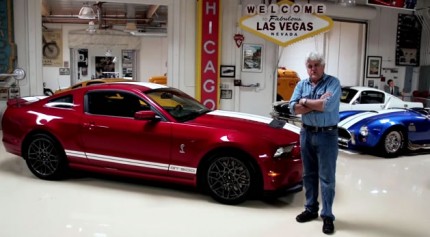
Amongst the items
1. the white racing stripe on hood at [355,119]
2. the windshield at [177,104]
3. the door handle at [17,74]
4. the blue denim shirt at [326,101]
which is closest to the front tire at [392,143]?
the white racing stripe on hood at [355,119]

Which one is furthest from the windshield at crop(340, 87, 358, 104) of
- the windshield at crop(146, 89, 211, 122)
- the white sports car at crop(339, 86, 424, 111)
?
the windshield at crop(146, 89, 211, 122)

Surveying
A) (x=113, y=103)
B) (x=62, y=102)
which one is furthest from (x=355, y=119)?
(x=62, y=102)

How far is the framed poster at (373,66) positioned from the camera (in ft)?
42.3

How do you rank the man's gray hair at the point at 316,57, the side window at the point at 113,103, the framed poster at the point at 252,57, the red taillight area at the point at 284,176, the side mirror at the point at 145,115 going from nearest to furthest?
the man's gray hair at the point at 316,57 < the red taillight area at the point at 284,176 < the side mirror at the point at 145,115 < the side window at the point at 113,103 < the framed poster at the point at 252,57

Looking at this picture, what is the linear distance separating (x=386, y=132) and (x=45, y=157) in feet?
17.0

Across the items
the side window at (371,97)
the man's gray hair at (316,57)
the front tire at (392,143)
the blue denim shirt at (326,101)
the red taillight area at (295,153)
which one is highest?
the man's gray hair at (316,57)

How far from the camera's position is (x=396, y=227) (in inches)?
155

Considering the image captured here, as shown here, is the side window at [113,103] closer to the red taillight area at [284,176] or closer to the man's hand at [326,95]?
the red taillight area at [284,176]

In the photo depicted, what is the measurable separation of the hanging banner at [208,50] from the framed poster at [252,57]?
0.79m

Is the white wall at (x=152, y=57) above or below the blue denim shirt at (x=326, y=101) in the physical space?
above

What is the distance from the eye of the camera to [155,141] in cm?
456

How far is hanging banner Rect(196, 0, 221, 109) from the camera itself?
33.7ft

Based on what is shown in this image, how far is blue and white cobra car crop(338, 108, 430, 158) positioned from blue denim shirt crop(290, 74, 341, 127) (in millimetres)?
3384

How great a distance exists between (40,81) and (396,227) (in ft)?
28.2
